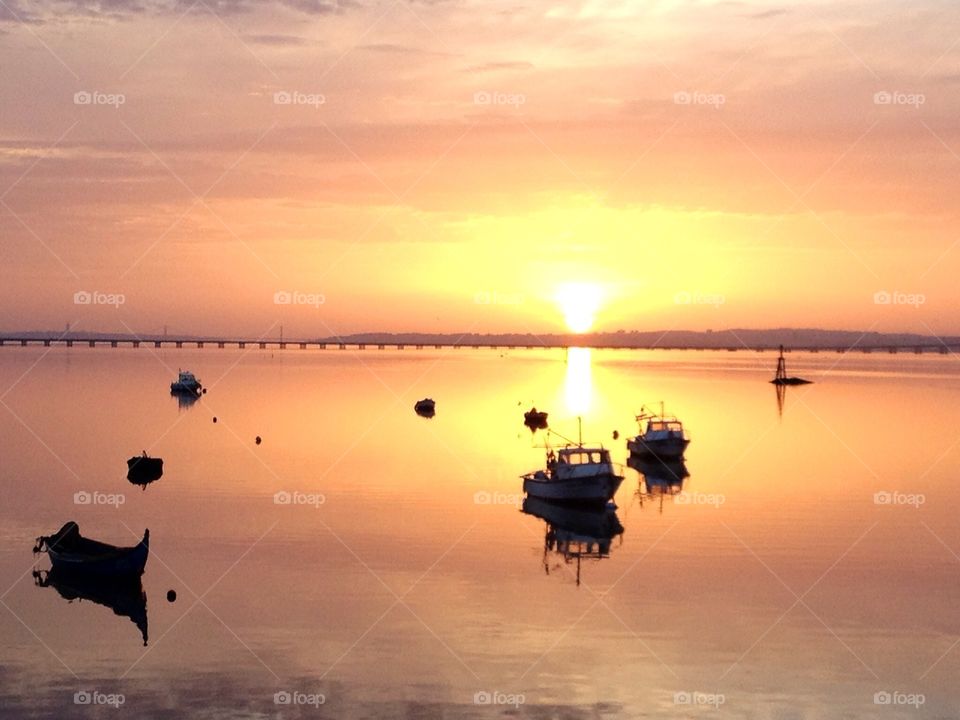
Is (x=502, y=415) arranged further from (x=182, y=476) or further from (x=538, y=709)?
(x=538, y=709)

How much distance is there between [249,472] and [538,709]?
48.4 meters

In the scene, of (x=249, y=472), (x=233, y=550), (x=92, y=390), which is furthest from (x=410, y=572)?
(x=92, y=390)

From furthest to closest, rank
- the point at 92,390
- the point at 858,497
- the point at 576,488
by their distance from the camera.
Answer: the point at 92,390 < the point at 858,497 < the point at 576,488

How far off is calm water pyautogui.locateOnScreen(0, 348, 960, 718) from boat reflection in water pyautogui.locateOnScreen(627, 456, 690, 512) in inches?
50.7

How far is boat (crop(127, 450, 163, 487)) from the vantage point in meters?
71.4

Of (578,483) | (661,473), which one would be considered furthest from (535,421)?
(578,483)

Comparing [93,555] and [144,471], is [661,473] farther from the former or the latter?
[93,555]

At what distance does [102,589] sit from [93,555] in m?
1.93

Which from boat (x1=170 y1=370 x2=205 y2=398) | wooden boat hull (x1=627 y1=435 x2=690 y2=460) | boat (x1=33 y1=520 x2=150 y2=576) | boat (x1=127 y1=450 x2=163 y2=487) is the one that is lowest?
boat (x1=33 y1=520 x2=150 y2=576)

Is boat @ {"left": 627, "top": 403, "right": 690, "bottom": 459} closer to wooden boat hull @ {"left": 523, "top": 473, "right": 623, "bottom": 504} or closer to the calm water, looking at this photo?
the calm water

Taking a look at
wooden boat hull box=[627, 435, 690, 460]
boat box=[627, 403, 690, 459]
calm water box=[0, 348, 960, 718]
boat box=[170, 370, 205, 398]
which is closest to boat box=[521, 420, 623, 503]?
calm water box=[0, 348, 960, 718]

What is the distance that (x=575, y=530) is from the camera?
57906 millimetres

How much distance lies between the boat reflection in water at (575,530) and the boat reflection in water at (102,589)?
16.4m

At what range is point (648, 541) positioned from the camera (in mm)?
54562
